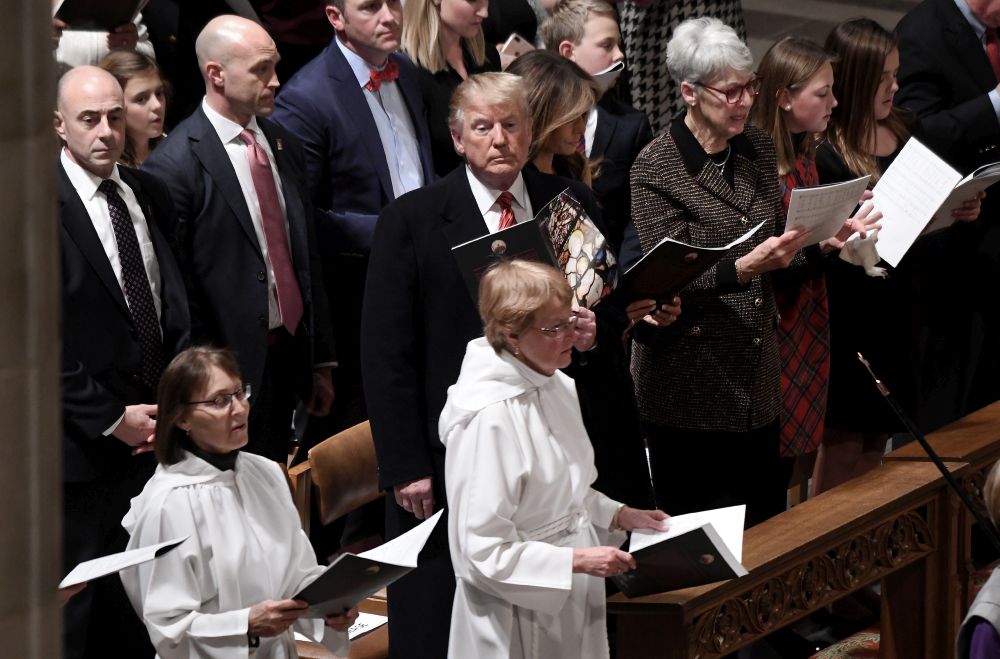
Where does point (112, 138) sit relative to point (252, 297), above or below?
above

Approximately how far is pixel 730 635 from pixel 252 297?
1654mm

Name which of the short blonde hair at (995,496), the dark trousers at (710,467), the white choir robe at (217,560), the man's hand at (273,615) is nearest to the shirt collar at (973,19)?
the dark trousers at (710,467)

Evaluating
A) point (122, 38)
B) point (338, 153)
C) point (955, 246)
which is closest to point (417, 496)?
point (338, 153)

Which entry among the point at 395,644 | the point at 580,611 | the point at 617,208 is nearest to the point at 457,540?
the point at 580,611

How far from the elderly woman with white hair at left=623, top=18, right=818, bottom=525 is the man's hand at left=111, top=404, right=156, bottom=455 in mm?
1402

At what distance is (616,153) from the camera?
4789 millimetres

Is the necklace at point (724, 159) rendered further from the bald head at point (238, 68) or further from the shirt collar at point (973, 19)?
the shirt collar at point (973, 19)

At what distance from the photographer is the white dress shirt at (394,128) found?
4.51 metres

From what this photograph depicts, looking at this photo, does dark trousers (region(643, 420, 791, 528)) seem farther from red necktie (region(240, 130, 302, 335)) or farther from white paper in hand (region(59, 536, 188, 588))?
white paper in hand (region(59, 536, 188, 588))

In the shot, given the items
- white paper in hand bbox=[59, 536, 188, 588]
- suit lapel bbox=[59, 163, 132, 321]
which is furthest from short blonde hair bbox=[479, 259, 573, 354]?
suit lapel bbox=[59, 163, 132, 321]

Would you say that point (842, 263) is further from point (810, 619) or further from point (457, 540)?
point (457, 540)

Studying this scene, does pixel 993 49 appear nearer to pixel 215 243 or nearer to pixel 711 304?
pixel 711 304

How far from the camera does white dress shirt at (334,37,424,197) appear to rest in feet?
14.8

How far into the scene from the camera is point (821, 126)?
441 centimetres
